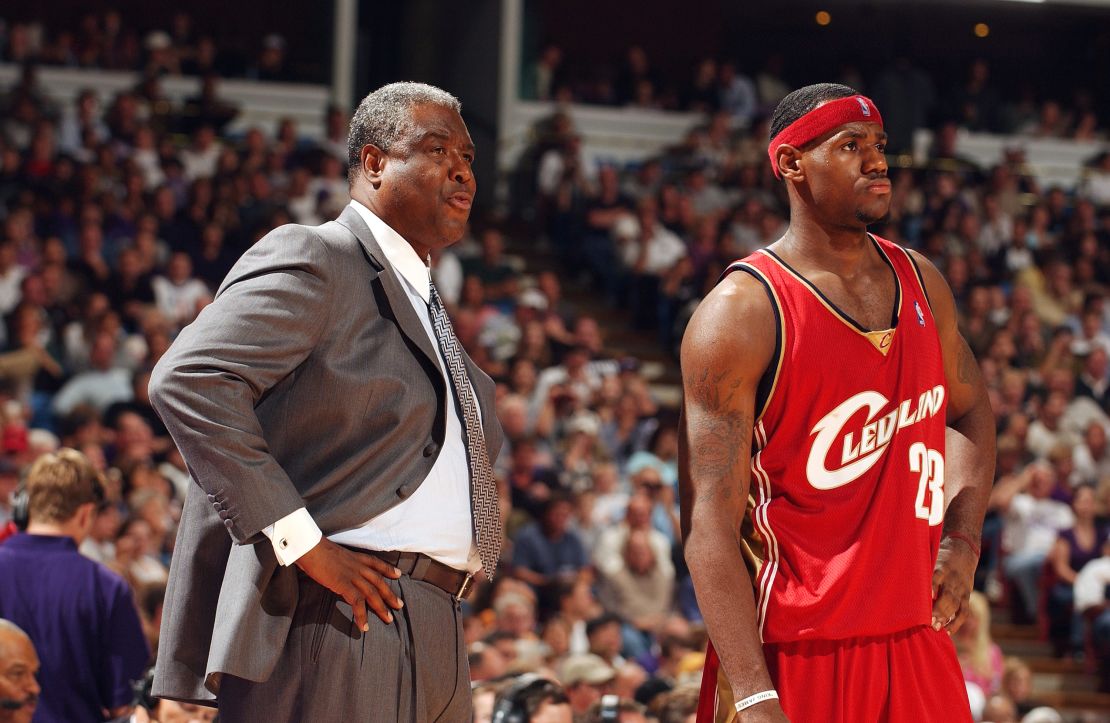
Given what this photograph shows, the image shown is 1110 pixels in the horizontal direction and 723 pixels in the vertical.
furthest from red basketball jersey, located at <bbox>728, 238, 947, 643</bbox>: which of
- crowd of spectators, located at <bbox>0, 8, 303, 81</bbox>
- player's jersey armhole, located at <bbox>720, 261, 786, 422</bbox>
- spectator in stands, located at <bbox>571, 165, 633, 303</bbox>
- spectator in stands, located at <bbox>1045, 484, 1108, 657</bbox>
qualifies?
crowd of spectators, located at <bbox>0, 8, 303, 81</bbox>

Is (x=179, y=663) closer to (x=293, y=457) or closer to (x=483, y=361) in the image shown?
(x=293, y=457)

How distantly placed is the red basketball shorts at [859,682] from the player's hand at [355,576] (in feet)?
2.72

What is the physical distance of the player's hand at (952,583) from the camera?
329 cm

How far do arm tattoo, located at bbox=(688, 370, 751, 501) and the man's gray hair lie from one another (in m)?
0.75

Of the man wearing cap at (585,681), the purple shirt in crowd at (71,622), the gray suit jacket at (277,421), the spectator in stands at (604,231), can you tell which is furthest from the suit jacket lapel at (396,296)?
the spectator in stands at (604,231)

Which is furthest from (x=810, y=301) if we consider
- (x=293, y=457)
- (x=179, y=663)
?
(x=179, y=663)

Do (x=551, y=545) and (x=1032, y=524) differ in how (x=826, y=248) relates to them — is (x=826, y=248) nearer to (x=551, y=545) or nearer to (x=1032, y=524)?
(x=551, y=545)

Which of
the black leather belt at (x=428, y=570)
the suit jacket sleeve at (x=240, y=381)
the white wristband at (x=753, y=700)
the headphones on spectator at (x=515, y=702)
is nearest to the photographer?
the suit jacket sleeve at (x=240, y=381)

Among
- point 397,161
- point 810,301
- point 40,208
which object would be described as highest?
point 397,161

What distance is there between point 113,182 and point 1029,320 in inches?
301

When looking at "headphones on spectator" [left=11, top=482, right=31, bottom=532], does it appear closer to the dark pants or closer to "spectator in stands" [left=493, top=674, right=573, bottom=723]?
"spectator in stands" [left=493, top=674, right=573, bottom=723]

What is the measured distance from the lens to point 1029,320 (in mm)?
13336

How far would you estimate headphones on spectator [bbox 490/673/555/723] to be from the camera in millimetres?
4922

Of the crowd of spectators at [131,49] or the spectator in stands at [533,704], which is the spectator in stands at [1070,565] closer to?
the spectator in stands at [533,704]
